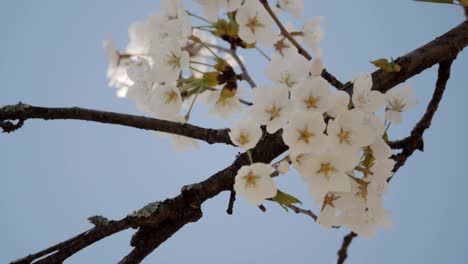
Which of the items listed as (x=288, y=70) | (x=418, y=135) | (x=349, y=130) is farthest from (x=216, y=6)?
(x=418, y=135)

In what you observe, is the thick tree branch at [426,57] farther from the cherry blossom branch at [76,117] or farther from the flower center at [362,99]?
the cherry blossom branch at [76,117]

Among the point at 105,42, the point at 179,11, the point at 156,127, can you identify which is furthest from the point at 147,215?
the point at 105,42

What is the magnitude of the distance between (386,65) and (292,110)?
1.10 feet

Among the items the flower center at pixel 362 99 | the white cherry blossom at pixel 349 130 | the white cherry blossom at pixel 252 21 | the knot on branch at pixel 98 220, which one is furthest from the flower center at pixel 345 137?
the knot on branch at pixel 98 220

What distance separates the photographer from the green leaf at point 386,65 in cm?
123

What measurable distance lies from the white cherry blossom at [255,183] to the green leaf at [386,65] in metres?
0.42

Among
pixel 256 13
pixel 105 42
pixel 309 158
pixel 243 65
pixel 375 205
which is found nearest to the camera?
pixel 309 158

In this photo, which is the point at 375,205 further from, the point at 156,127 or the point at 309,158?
the point at 156,127

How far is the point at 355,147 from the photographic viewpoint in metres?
1.02

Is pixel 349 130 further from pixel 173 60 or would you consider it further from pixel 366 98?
pixel 173 60

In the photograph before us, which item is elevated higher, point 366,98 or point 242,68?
point 242,68

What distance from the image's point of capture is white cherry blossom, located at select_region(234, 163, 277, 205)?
1.01 metres

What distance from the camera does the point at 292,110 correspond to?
1.05 metres

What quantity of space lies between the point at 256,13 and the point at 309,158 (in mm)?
414
